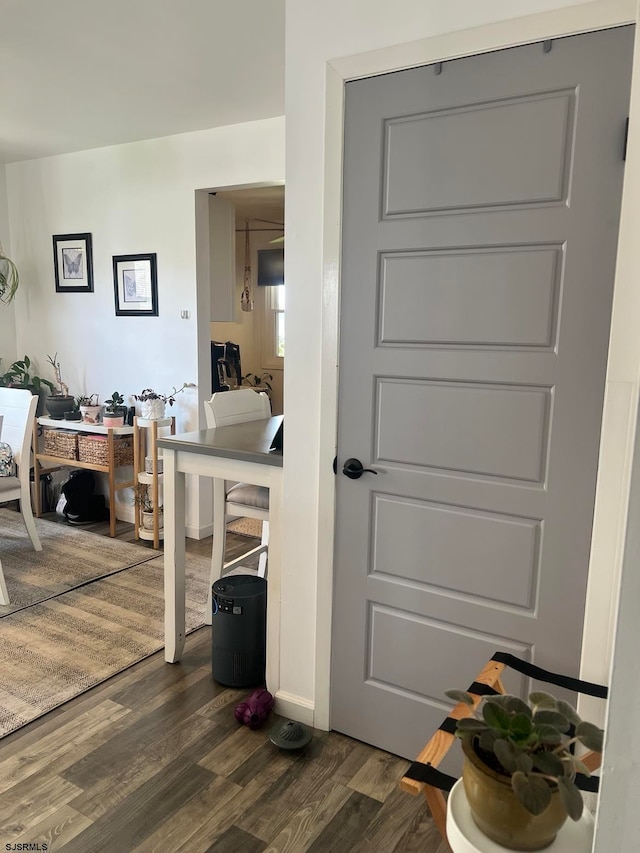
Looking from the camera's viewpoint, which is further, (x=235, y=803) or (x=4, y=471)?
(x=4, y=471)

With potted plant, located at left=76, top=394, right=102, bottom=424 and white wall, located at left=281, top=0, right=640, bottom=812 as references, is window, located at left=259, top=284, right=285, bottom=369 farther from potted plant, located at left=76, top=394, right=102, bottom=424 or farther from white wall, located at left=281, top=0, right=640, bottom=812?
white wall, located at left=281, top=0, right=640, bottom=812

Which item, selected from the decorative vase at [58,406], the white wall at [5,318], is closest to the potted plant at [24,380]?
the white wall at [5,318]

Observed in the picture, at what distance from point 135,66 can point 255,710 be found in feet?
8.97

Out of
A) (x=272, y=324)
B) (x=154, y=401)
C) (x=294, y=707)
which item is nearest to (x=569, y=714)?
(x=294, y=707)

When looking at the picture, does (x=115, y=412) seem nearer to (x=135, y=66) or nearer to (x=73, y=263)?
(x=73, y=263)

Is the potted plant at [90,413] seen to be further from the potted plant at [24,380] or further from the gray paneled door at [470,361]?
the gray paneled door at [470,361]

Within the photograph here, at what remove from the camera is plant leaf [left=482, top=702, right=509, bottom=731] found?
3.06 ft

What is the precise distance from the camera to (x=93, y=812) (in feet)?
5.86

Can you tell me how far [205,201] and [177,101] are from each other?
2.37 feet

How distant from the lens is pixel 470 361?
1775 mm

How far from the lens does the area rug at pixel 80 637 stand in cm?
238

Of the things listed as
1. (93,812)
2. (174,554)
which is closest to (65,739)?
(93,812)

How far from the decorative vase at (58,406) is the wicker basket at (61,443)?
0.38ft

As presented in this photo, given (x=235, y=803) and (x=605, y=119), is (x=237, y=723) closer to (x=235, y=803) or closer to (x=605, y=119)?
(x=235, y=803)
